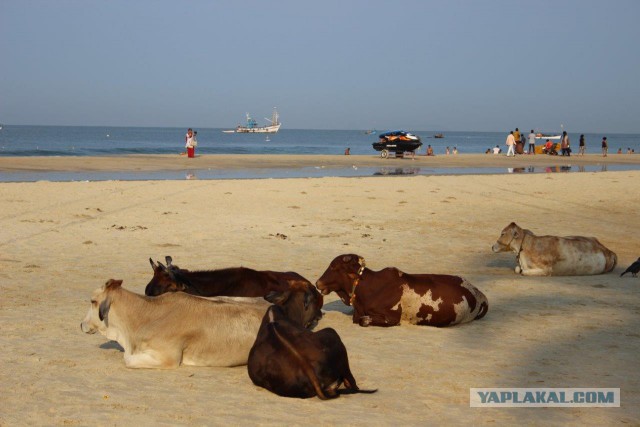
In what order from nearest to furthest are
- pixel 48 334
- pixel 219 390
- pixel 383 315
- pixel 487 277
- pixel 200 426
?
1. pixel 200 426
2. pixel 219 390
3. pixel 48 334
4. pixel 383 315
5. pixel 487 277

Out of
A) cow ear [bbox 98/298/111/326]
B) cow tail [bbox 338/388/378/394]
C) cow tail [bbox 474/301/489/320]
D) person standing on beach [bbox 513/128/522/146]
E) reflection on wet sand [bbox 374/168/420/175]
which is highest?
person standing on beach [bbox 513/128/522/146]

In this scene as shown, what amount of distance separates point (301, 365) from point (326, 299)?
183 inches

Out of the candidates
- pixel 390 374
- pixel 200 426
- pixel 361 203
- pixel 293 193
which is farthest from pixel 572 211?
pixel 200 426

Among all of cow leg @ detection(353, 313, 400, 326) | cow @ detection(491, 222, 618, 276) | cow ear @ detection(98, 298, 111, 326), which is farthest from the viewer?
cow @ detection(491, 222, 618, 276)

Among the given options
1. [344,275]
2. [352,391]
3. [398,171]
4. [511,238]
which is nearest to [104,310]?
[352,391]

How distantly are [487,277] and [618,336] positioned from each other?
374 centimetres

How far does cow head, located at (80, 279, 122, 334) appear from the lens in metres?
8.27

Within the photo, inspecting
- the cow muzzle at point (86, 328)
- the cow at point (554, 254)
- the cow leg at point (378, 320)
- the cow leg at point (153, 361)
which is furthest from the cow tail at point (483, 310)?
the cow muzzle at point (86, 328)

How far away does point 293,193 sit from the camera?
84.4ft

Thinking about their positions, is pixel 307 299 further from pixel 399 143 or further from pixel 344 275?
pixel 399 143

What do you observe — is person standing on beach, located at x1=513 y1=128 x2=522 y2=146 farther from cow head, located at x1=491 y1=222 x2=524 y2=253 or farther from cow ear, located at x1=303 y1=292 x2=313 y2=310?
cow ear, located at x1=303 y1=292 x2=313 y2=310

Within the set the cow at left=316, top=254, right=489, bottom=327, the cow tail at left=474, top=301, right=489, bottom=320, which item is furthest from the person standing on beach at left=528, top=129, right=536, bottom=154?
the cow at left=316, top=254, right=489, bottom=327

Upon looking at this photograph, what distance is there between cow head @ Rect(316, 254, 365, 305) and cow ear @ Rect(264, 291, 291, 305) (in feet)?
4.03

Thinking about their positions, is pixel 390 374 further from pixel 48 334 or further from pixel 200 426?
pixel 48 334
